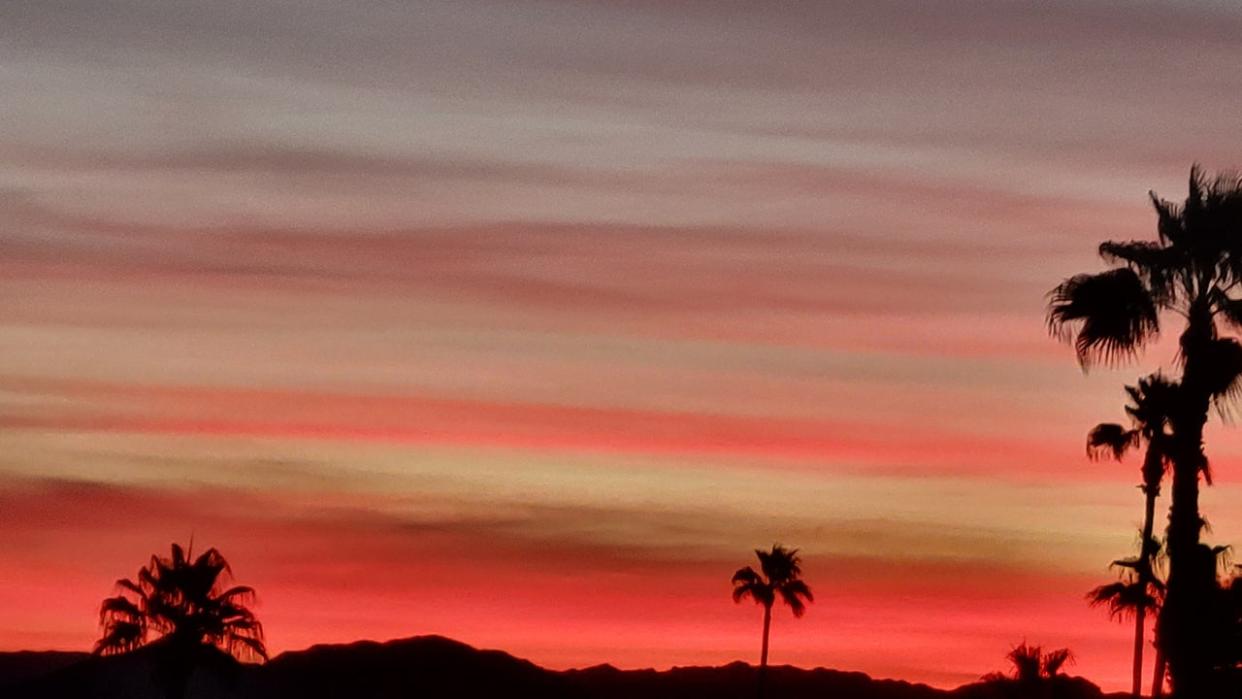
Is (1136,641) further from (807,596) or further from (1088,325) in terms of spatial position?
(807,596)

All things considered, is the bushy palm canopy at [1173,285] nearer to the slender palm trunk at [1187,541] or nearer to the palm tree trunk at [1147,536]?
the slender palm trunk at [1187,541]

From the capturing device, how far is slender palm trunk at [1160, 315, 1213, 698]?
46.5 metres

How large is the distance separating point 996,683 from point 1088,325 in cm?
5418

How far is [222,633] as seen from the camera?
278 ft

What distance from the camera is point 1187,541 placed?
46.8 metres

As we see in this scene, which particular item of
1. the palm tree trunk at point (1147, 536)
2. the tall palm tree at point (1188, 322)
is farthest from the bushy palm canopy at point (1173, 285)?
the palm tree trunk at point (1147, 536)

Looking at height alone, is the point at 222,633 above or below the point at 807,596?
below

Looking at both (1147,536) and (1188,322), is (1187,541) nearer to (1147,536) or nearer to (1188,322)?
(1188,322)

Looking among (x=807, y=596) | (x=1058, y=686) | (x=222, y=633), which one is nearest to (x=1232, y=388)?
(x=222, y=633)

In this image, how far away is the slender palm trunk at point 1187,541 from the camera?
46531 mm

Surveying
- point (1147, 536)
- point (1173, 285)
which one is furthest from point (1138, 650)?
point (1173, 285)

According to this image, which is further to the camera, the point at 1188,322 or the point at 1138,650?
the point at 1138,650

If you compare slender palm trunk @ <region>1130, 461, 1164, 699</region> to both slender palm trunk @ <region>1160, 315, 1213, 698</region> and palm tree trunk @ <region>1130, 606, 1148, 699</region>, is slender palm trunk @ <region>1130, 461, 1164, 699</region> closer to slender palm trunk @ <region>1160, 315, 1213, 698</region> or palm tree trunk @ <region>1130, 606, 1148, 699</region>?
palm tree trunk @ <region>1130, 606, 1148, 699</region>

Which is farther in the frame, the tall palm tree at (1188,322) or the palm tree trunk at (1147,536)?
the palm tree trunk at (1147,536)
